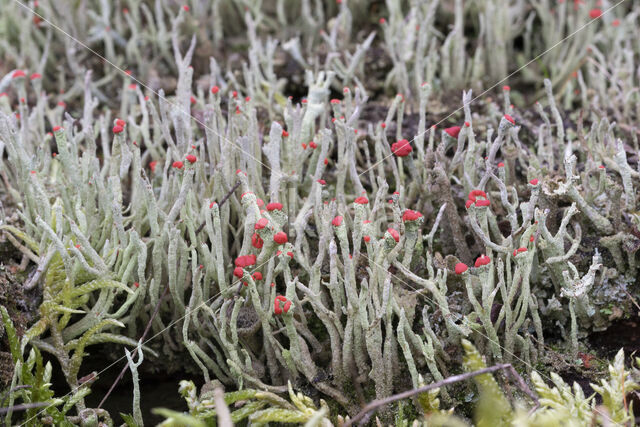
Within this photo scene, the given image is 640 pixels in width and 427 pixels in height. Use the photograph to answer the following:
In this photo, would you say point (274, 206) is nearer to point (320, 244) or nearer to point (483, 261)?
point (320, 244)

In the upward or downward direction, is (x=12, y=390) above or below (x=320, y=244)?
below

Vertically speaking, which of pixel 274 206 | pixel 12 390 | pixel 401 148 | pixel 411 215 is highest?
pixel 401 148

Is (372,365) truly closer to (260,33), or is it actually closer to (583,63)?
(583,63)

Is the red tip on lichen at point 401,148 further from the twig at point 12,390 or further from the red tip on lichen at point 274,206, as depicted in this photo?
the twig at point 12,390

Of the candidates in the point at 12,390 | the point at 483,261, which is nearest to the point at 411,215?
the point at 483,261

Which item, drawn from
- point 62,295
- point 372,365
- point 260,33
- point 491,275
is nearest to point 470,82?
point 260,33

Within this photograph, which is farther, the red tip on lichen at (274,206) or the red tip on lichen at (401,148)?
the red tip on lichen at (401,148)

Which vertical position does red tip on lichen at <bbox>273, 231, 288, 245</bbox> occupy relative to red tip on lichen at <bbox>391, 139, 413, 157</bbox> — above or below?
below

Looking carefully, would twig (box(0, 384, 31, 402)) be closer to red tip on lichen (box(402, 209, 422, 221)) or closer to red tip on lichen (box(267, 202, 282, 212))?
red tip on lichen (box(267, 202, 282, 212))

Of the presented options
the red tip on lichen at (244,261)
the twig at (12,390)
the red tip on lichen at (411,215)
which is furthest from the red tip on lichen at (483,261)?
the twig at (12,390)

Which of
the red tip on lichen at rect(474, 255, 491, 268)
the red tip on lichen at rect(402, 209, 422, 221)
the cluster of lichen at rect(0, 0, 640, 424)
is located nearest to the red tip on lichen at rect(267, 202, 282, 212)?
the cluster of lichen at rect(0, 0, 640, 424)

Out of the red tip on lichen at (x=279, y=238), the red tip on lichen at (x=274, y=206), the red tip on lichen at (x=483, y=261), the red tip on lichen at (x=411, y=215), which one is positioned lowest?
the red tip on lichen at (x=483, y=261)
